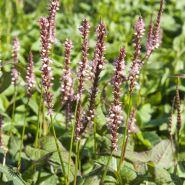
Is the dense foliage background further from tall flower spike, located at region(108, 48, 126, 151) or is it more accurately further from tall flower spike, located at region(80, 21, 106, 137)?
tall flower spike, located at region(108, 48, 126, 151)

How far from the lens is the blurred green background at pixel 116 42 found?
4.95 m

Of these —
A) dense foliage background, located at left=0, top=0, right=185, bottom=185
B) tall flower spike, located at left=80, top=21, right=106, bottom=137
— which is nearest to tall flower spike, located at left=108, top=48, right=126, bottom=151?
tall flower spike, located at left=80, top=21, right=106, bottom=137

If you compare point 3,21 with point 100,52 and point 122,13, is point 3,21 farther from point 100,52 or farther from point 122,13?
point 100,52

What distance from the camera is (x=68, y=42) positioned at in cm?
275

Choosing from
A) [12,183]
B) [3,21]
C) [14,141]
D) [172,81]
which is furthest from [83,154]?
[3,21]

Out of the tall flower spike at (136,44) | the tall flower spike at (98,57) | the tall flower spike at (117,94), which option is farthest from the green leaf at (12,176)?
the tall flower spike at (136,44)

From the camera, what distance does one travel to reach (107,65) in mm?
5621

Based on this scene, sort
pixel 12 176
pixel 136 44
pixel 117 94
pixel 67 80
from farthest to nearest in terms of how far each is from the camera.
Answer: pixel 67 80 → pixel 12 176 → pixel 136 44 → pixel 117 94

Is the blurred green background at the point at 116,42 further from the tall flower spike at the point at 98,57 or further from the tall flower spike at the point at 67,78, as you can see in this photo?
the tall flower spike at the point at 98,57

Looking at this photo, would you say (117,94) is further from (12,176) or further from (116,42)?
(116,42)

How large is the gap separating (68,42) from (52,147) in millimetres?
932

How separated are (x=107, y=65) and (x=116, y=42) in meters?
1.19

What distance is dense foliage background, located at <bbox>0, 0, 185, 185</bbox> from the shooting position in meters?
3.82

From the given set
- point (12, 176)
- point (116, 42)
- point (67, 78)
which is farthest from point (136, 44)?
point (116, 42)
